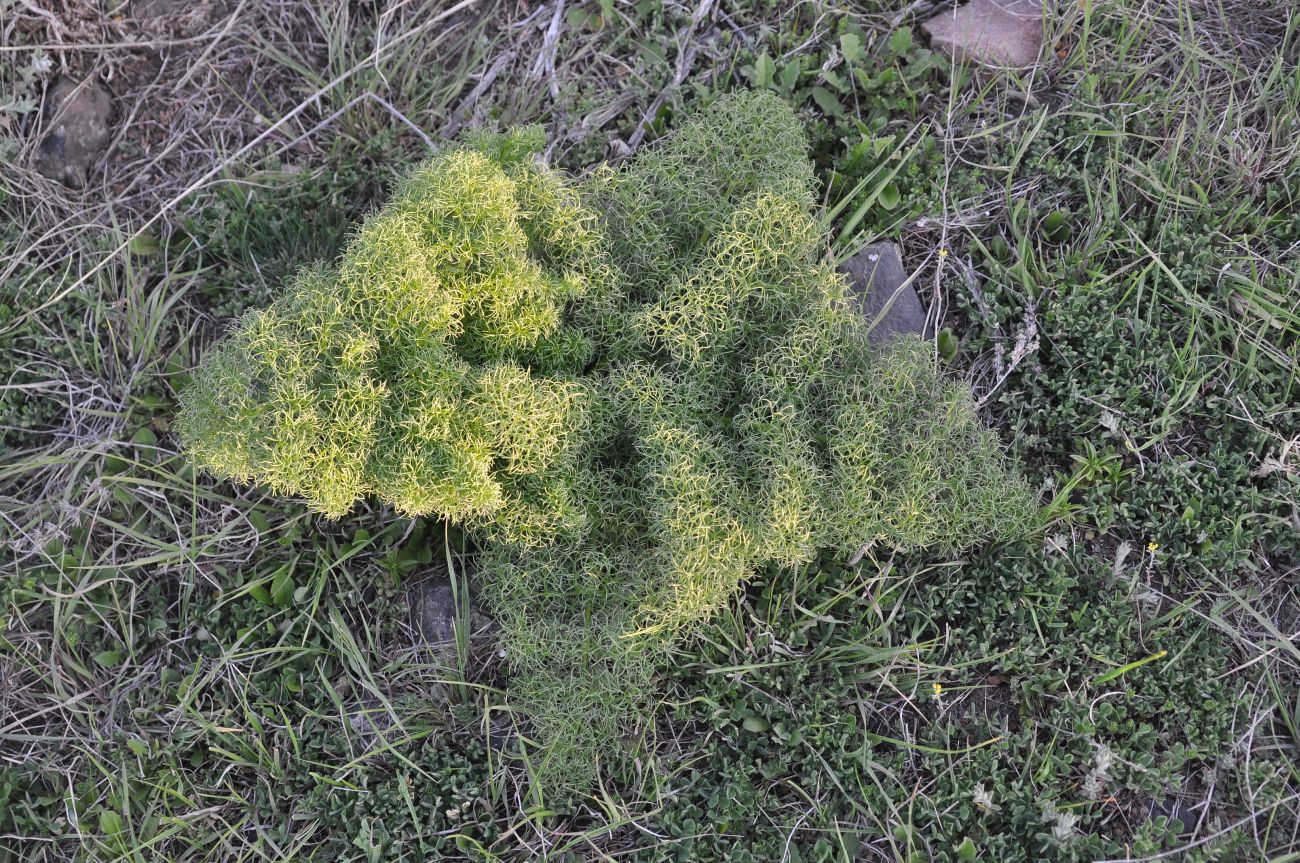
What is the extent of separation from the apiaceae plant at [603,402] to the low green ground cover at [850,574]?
0.25 m

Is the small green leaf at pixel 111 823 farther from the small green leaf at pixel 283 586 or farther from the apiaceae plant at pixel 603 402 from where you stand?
the apiaceae plant at pixel 603 402

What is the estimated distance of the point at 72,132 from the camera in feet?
11.5

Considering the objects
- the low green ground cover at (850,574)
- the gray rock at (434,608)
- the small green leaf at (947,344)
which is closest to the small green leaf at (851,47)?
the low green ground cover at (850,574)

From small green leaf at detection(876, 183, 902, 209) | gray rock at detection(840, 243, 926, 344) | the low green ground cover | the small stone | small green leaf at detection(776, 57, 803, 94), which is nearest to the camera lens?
the low green ground cover

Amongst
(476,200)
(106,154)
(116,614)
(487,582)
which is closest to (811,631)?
(487,582)

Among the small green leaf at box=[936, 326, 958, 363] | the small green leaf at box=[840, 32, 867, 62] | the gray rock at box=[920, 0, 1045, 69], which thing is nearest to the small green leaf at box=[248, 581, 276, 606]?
the small green leaf at box=[936, 326, 958, 363]

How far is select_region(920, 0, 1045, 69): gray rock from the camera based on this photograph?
11.1ft

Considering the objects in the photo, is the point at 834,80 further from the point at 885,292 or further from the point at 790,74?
the point at 885,292

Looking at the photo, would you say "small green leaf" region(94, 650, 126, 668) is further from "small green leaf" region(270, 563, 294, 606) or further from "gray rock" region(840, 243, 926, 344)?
"gray rock" region(840, 243, 926, 344)

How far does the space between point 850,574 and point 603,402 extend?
3.01 ft

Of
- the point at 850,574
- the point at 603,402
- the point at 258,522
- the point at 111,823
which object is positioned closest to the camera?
the point at 603,402

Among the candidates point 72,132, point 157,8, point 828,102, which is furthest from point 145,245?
point 828,102

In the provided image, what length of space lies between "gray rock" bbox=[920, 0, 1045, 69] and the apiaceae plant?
1.10 meters

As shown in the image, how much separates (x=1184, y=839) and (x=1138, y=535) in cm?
84
